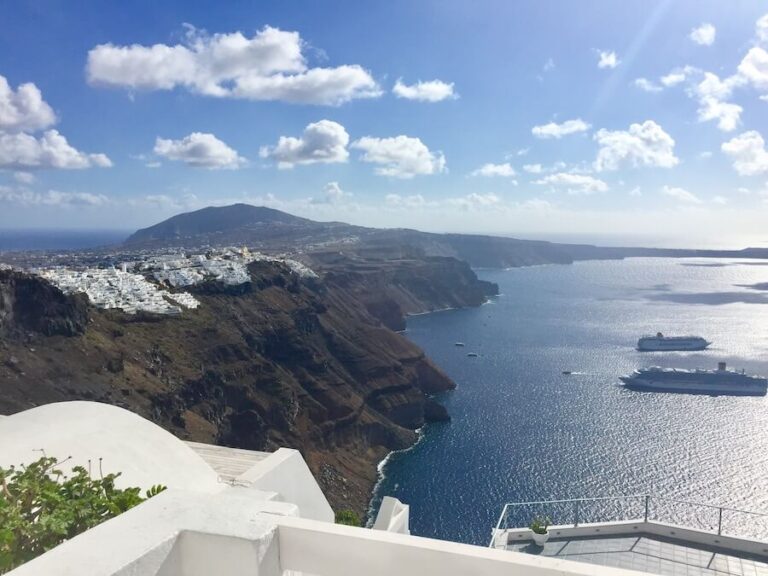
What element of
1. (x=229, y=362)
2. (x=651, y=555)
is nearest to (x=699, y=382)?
(x=229, y=362)

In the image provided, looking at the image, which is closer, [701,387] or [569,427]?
[569,427]

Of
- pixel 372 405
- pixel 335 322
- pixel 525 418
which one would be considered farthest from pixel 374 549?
pixel 335 322

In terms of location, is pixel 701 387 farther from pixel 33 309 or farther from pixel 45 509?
pixel 45 509

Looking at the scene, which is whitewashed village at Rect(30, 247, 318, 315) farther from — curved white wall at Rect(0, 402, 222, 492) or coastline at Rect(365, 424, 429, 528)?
curved white wall at Rect(0, 402, 222, 492)

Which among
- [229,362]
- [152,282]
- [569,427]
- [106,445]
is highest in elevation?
[106,445]

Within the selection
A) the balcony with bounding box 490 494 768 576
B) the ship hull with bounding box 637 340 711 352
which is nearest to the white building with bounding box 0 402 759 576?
the balcony with bounding box 490 494 768 576

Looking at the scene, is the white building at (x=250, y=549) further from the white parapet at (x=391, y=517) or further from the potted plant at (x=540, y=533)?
the potted plant at (x=540, y=533)

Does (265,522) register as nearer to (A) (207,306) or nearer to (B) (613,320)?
(A) (207,306)
